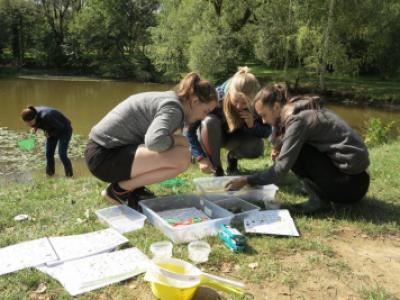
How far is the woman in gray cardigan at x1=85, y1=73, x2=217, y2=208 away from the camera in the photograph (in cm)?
310

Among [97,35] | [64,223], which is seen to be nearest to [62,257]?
[64,223]

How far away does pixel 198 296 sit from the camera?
2.16 m

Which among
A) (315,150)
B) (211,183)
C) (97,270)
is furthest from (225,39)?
(97,270)

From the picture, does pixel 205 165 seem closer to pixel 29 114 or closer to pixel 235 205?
pixel 235 205

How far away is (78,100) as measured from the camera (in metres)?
18.0

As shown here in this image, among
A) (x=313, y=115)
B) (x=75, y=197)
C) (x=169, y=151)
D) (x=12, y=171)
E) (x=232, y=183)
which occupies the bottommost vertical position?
(x=12, y=171)

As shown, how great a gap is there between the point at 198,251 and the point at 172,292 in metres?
0.52

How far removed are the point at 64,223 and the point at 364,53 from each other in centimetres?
2033

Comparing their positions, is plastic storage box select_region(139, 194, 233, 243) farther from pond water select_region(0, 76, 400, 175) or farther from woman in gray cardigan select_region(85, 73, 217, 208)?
pond water select_region(0, 76, 400, 175)

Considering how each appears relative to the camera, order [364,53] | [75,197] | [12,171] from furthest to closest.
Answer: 1. [364,53]
2. [12,171]
3. [75,197]

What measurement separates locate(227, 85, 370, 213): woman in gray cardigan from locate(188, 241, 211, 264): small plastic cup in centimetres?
86

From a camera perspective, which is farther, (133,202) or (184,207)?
(184,207)

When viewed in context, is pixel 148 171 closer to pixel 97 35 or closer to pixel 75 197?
pixel 75 197

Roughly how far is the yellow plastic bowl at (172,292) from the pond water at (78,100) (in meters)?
5.31
